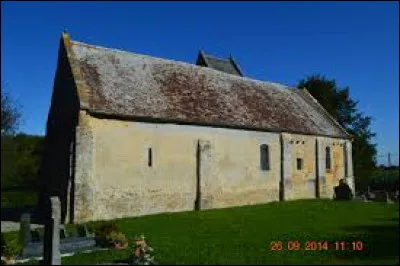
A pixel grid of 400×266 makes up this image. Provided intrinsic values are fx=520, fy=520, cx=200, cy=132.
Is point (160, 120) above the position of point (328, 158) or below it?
above

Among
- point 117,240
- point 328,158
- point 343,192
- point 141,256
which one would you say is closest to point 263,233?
point 117,240

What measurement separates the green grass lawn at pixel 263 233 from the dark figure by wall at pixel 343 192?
5.53 meters

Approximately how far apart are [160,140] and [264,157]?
850cm

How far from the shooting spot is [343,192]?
3512cm

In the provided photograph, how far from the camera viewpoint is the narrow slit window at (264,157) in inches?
1260

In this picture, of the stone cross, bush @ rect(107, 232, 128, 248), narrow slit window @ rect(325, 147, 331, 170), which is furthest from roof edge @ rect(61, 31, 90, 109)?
narrow slit window @ rect(325, 147, 331, 170)

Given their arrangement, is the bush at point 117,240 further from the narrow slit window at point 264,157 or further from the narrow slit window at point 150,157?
the narrow slit window at point 264,157

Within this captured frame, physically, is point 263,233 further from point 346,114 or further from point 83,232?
point 346,114

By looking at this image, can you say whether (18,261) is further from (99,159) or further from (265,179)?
(265,179)

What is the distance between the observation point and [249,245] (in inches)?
599

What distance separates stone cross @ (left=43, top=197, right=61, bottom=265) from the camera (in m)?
12.8
